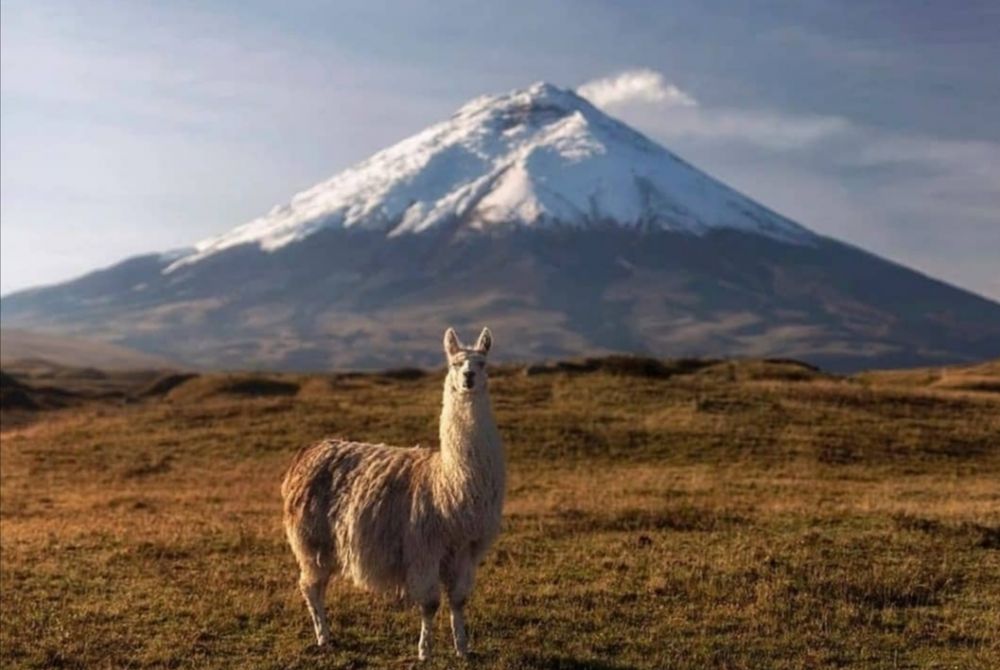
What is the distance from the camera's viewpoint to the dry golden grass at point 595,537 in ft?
41.2

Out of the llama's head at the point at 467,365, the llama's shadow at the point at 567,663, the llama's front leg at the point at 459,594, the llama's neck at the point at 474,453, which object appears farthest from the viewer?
the llama's neck at the point at 474,453

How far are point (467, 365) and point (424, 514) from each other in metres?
1.73

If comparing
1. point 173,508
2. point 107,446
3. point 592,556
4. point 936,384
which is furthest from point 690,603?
point 936,384

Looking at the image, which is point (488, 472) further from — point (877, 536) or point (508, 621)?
point (877, 536)

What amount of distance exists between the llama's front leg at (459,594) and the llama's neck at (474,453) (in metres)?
0.73

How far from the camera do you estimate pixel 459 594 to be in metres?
11.8

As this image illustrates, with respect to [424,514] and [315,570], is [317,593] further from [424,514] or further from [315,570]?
[424,514]

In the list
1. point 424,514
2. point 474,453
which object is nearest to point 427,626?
point 424,514

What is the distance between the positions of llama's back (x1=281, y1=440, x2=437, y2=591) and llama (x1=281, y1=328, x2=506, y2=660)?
0.01m

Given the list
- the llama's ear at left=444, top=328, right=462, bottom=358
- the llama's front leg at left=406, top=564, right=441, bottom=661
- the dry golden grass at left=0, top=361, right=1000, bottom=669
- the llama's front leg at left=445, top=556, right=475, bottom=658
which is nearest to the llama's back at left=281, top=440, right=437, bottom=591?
the llama's front leg at left=406, top=564, right=441, bottom=661

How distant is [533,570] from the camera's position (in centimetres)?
1627

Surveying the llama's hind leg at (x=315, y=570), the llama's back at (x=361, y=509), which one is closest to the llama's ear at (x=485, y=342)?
the llama's back at (x=361, y=509)

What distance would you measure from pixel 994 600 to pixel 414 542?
7312 mm

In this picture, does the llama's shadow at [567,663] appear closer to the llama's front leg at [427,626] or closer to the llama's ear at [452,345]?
the llama's front leg at [427,626]
